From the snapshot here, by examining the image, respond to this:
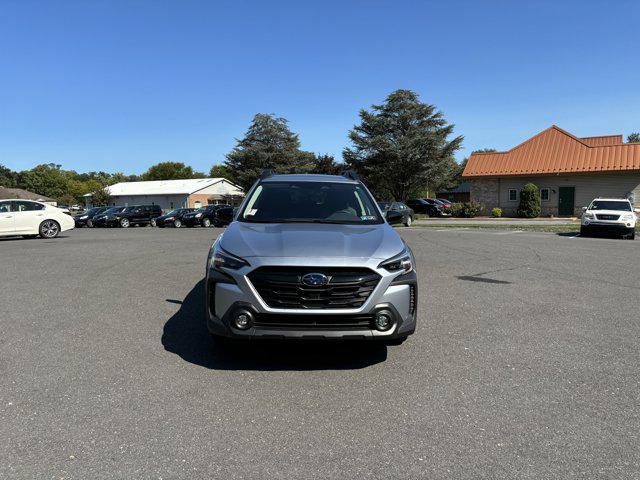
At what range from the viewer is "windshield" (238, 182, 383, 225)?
17.4 ft

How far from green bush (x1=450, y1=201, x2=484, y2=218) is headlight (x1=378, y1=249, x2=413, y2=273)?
3629cm

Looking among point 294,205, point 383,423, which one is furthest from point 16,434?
point 294,205

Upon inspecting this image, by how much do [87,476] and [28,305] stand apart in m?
4.99

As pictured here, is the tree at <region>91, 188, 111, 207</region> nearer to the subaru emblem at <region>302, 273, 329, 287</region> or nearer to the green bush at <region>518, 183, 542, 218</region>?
the green bush at <region>518, 183, 542, 218</region>

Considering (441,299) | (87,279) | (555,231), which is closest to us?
(441,299)

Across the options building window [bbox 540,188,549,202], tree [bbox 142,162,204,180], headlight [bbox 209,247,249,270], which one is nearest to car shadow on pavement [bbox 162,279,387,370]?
headlight [bbox 209,247,249,270]

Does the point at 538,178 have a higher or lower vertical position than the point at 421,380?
higher

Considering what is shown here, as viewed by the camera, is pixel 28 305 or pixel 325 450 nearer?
pixel 325 450

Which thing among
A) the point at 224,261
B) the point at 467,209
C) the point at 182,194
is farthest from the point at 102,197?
the point at 224,261

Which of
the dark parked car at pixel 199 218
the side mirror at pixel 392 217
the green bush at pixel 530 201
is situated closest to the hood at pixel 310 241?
the side mirror at pixel 392 217

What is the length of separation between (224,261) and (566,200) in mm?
37676

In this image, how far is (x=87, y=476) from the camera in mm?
2721

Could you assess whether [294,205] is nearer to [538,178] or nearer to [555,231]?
[555,231]

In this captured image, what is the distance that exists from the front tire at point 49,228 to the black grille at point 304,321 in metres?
20.1
